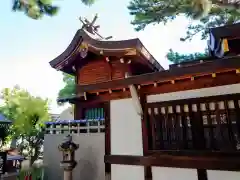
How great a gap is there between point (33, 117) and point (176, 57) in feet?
27.0

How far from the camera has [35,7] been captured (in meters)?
5.51

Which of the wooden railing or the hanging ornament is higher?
the hanging ornament

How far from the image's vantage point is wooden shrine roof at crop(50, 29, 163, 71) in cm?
677

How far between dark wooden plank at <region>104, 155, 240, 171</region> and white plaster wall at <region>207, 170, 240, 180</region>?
4.4 inches

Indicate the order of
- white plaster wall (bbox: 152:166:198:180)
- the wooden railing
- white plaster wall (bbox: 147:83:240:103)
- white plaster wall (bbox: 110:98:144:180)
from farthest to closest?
the wooden railing < white plaster wall (bbox: 110:98:144:180) < white plaster wall (bbox: 152:166:198:180) < white plaster wall (bbox: 147:83:240:103)

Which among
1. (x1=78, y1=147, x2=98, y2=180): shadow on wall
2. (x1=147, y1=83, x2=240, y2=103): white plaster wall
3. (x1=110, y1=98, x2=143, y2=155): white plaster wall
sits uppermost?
(x1=147, y1=83, x2=240, y2=103): white plaster wall

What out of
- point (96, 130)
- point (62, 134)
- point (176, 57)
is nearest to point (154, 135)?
point (96, 130)

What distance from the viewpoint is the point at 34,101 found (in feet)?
30.5

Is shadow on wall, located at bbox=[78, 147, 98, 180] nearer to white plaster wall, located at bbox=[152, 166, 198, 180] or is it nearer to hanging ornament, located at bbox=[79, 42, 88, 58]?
white plaster wall, located at bbox=[152, 166, 198, 180]

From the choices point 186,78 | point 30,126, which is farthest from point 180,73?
point 30,126

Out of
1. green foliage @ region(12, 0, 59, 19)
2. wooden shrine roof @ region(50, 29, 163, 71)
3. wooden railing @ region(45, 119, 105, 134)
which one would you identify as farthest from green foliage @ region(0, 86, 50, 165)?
green foliage @ region(12, 0, 59, 19)

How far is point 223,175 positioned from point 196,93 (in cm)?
166

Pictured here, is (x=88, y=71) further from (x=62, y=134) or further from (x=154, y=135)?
(x=154, y=135)

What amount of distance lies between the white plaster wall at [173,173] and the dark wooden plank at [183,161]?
0.11 metres
